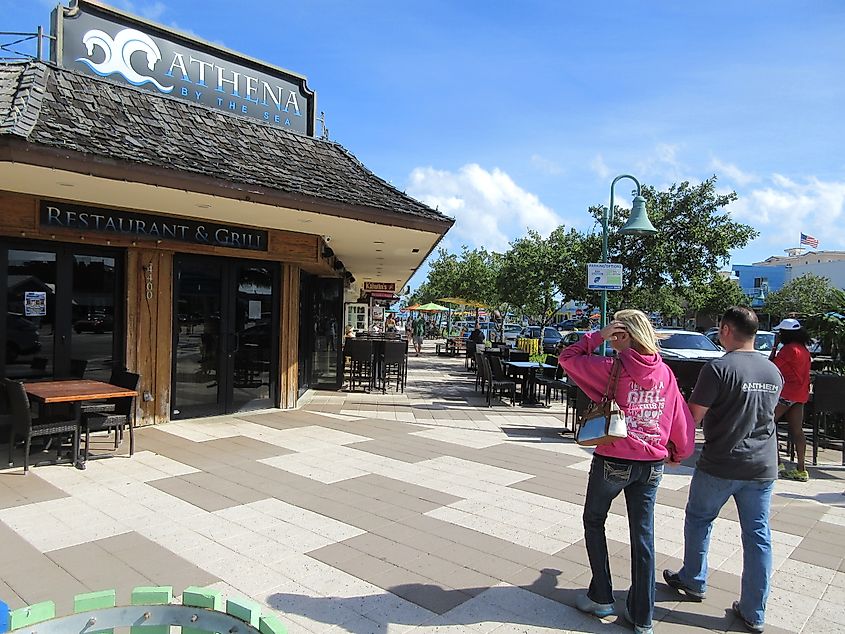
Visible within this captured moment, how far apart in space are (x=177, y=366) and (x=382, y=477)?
398cm

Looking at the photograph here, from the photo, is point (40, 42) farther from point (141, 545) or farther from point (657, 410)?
point (657, 410)

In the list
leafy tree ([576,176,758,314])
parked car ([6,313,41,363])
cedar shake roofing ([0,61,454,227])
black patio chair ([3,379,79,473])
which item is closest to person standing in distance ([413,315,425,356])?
leafy tree ([576,176,758,314])

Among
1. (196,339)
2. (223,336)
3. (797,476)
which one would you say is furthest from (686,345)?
(196,339)

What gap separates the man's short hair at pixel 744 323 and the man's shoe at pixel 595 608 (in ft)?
5.45

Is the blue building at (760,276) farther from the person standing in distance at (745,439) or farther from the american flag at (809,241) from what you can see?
the person standing in distance at (745,439)

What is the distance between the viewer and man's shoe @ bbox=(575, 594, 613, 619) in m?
3.35

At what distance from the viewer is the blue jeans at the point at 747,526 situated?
11.0 feet

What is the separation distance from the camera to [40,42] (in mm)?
7539

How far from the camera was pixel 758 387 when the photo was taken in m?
3.37

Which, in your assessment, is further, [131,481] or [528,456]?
[528,456]

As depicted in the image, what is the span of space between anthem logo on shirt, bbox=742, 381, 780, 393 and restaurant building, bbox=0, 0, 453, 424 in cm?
542

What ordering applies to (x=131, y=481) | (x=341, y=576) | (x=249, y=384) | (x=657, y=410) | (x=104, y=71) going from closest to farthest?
(x=657, y=410) → (x=341, y=576) → (x=131, y=481) → (x=104, y=71) → (x=249, y=384)

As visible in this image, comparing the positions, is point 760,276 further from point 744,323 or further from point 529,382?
point 744,323

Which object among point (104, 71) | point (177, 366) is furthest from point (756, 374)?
point (104, 71)
